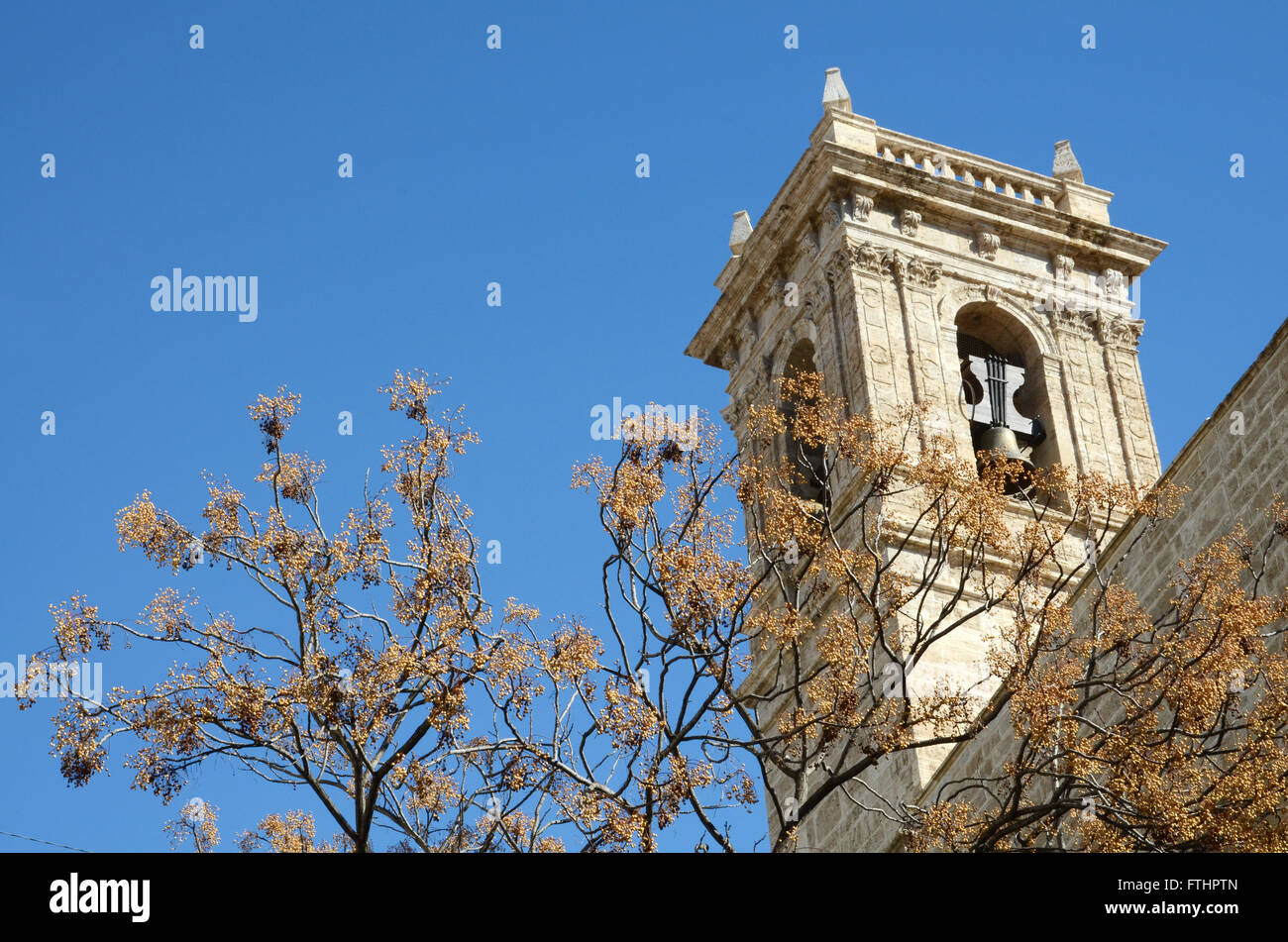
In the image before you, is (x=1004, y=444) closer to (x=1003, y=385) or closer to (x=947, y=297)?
(x=1003, y=385)

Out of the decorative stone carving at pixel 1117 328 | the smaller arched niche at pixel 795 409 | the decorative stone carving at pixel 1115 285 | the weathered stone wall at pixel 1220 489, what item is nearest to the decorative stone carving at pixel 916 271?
the smaller arched niche at pixel 795 409

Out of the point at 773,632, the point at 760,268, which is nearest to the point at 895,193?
the point at 760,268

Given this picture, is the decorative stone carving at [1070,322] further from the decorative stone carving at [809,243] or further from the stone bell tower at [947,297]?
the decorative stone carving at [809,243]

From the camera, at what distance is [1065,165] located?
113 feet

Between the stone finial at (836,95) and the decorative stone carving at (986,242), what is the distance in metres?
3.26

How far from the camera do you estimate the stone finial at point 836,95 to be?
1281 inches

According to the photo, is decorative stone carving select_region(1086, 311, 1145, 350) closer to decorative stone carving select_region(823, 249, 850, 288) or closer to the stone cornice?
the stone cornice

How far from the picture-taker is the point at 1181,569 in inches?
606

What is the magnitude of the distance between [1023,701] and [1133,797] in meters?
1.17

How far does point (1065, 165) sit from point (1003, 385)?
223 inches

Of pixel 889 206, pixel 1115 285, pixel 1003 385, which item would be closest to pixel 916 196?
pixel 889 206
